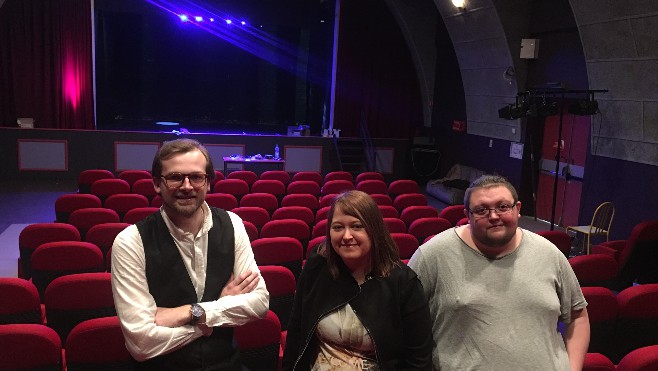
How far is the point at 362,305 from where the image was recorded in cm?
200

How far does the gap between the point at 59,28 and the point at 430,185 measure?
9254 millimetres

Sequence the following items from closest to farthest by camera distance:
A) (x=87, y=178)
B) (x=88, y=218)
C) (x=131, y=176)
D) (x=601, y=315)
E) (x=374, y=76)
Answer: (x=601, y=315)
(x=88, y=218)
(x=87, y=178)
(x=131, y=176)
(x=374, y=76)

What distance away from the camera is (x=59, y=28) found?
41.0 ft

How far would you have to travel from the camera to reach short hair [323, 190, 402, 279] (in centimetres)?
202

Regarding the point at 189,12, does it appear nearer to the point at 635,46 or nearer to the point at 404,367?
the point at 635,46

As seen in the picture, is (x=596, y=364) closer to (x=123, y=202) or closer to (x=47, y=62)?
(x=123, y=202)

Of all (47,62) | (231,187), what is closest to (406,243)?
(231,187)

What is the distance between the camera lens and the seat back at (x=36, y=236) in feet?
15.4

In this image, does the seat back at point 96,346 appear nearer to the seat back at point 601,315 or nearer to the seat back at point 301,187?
the seat back at point 601,315

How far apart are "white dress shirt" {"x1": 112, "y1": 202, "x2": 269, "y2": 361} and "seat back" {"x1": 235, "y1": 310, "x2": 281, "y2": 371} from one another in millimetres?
811

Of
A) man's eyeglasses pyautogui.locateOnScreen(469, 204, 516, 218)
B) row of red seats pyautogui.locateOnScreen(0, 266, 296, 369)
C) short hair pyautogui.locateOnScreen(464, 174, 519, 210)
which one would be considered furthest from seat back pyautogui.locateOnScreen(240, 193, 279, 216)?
man's eyeglasses pyautogui.locateOnScreen(469, 204, 516, 218)

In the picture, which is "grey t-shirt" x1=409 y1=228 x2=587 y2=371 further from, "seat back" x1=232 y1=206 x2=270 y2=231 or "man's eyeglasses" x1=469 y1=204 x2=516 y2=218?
"seat back" x1=232 y1=206 x2=270 y2=231

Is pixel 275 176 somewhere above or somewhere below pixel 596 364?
above

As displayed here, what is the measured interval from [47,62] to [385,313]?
42.1 feet
